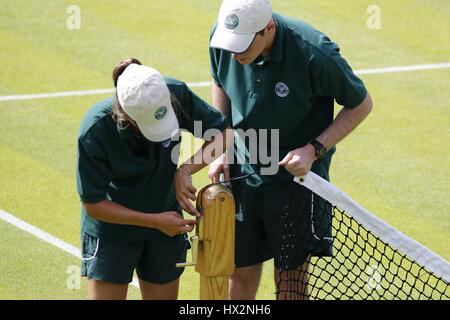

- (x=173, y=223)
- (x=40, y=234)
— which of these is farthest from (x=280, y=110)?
(x=40, y=234)

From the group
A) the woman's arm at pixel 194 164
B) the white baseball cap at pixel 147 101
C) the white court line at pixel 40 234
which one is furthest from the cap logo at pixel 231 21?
the white court line at pixel 40 234

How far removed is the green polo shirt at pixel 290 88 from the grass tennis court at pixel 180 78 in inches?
74.2

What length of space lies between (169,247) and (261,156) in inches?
32.4

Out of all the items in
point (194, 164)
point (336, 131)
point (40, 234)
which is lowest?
point (40, 234)

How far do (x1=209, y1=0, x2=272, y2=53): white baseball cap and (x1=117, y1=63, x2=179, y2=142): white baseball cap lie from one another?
694mm

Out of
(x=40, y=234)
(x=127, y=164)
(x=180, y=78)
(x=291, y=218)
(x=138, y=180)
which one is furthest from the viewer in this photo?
(x=180, y=78)

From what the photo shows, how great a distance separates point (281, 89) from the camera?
6.83 metres

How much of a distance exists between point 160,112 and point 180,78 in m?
6.25

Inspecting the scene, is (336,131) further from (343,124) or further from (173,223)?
(173,223)

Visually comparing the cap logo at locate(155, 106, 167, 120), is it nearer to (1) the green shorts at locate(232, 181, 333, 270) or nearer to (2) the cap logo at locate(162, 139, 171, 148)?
(2) the cap logo at locate(162, 139, 171, 148)

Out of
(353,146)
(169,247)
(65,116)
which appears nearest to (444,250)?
(353,146)

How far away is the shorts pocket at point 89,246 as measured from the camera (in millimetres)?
6613

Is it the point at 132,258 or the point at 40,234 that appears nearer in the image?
the point at 132,258
